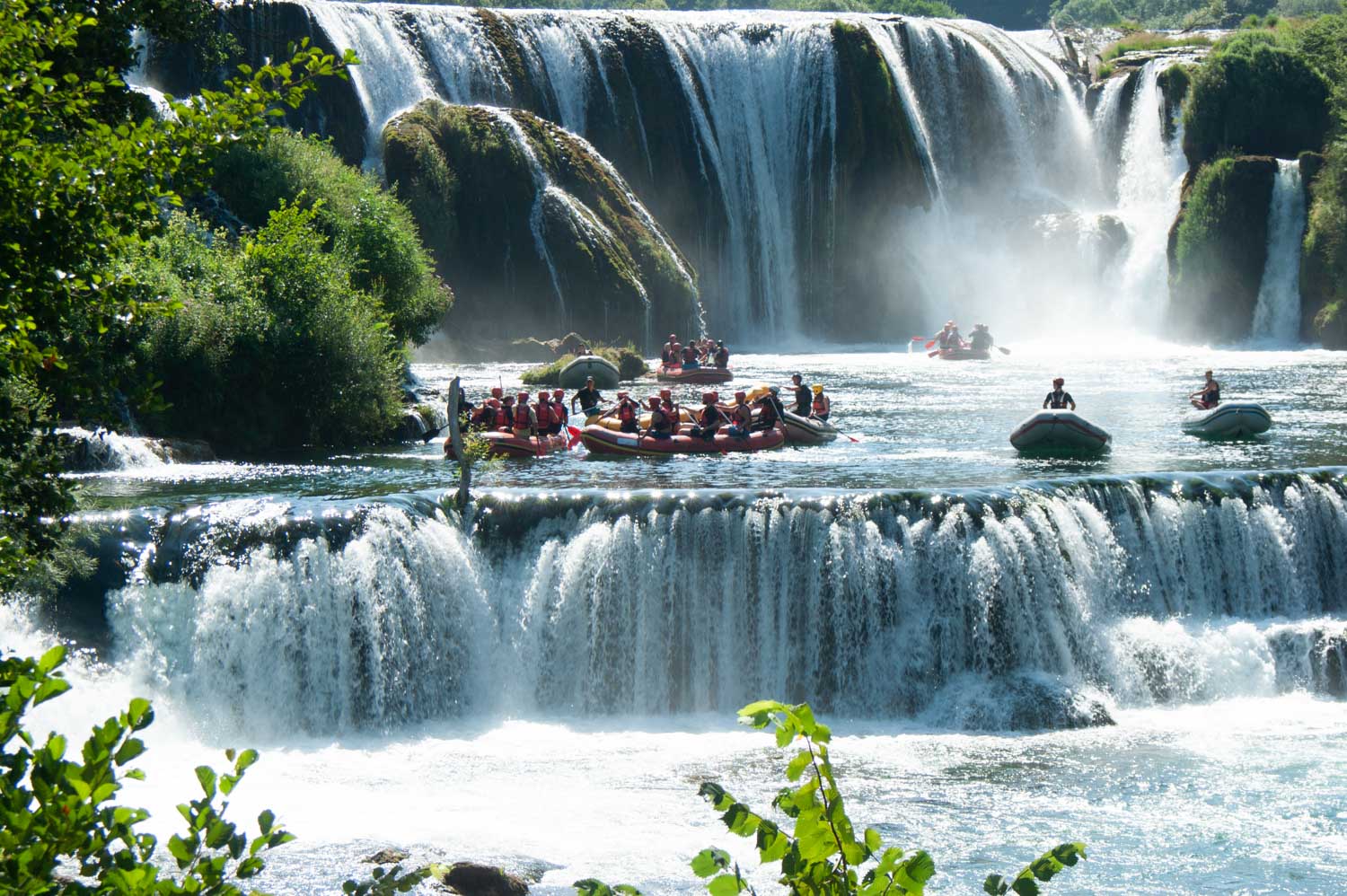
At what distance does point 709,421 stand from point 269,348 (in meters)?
7.06

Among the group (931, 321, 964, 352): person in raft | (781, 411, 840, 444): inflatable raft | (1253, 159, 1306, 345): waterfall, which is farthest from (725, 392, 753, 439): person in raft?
(1253, 159, 1306, 345): waterfall

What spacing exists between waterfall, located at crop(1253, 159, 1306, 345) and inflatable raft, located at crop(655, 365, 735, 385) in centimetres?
2109

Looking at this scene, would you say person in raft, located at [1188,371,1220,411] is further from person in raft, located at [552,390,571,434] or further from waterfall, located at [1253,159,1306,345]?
waterfall, located at [1253,159,1306,345]

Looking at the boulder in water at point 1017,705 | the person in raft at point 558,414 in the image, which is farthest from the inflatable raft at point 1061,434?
the person in raft at point 558,414

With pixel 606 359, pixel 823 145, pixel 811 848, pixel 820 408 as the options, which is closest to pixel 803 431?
pixel 820 408

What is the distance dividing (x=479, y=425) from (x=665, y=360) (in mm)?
13203

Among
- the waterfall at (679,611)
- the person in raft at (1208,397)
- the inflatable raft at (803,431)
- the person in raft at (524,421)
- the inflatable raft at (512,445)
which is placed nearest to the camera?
the waterfall at (679,611)

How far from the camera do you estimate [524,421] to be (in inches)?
877

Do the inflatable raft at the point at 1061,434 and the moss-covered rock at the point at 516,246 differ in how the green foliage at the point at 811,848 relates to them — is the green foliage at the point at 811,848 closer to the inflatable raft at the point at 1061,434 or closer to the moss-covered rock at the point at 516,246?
the inflatable raft at the point at 1061,434

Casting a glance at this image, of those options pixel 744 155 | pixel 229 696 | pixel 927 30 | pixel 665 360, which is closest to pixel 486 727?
pixel 229 696

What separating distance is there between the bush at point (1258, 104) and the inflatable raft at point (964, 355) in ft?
42.0

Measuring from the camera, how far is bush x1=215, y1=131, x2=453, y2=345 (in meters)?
27.7

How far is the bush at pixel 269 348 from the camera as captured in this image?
21.8m

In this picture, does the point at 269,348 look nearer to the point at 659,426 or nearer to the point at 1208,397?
the point at 659,426
